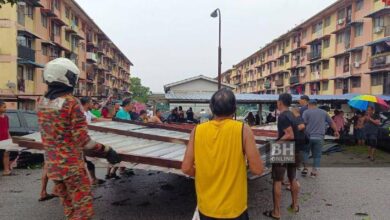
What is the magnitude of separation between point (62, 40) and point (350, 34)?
28175 mm

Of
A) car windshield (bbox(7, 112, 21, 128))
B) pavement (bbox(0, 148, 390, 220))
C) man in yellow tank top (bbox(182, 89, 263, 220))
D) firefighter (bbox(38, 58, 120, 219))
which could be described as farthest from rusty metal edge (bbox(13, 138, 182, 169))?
car windshield (bbox(7, 112, 21, 128))

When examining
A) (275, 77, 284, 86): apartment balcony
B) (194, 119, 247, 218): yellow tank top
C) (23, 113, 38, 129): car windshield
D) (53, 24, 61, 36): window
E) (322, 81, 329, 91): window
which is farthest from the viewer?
(275, 77, 284, 86): apartment balcony

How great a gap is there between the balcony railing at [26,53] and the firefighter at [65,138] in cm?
2417

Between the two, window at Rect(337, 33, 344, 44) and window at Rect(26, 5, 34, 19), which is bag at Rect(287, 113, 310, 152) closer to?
window at Rect(26, 5, 34, 19)

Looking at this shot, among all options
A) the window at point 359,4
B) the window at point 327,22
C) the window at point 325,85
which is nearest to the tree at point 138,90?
the window at point 325,85

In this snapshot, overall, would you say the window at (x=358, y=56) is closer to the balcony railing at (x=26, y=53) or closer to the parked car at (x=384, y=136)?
the parked car at (x=384, y=136)

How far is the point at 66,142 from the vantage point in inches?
116

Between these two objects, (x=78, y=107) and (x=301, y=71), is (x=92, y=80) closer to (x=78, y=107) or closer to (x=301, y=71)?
(x=301, y=71)

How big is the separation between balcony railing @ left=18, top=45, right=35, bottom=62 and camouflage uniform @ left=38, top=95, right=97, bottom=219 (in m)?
24.2

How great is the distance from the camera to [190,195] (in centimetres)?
605

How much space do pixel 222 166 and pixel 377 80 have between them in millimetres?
31405

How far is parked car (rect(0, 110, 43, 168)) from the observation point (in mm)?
8641

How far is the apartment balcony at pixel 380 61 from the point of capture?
27.5 meters

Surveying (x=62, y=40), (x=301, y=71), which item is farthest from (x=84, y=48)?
(x=301, y=71)
